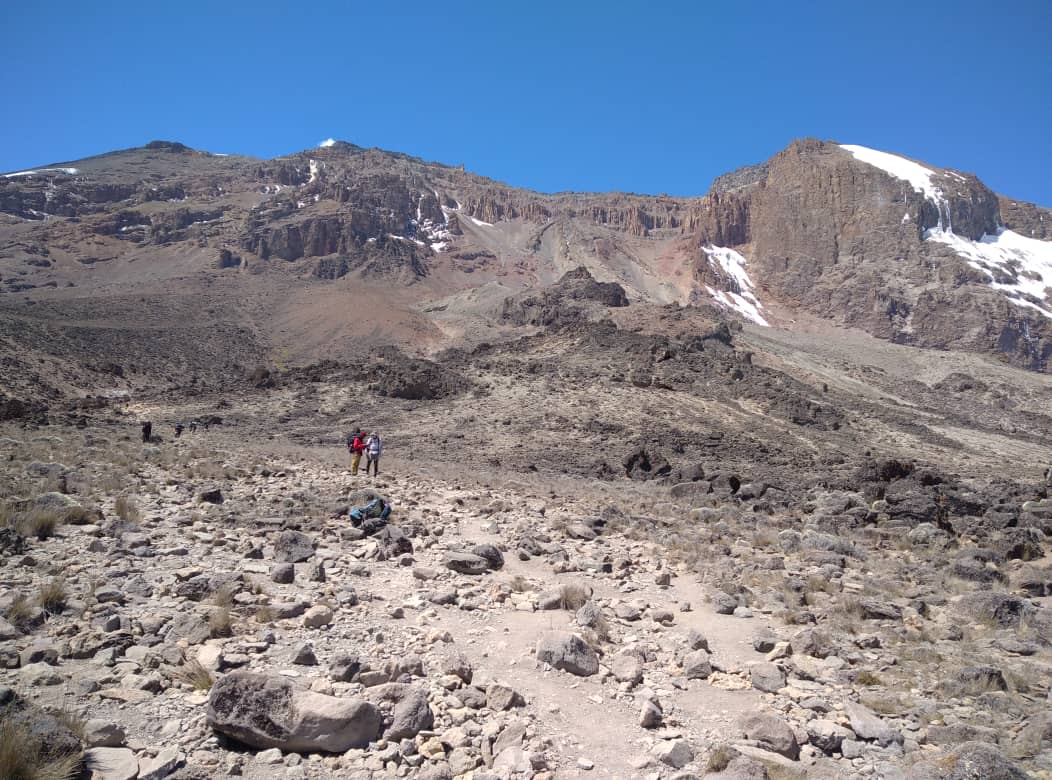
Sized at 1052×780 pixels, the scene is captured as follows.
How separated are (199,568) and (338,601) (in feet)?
5.74

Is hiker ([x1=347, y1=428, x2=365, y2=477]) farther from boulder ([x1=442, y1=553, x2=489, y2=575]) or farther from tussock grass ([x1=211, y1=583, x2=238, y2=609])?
tussock grass ([x1=211, y1=583, x2=238, y2=609])

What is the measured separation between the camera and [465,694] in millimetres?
5180

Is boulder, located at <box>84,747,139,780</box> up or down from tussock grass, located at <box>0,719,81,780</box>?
down

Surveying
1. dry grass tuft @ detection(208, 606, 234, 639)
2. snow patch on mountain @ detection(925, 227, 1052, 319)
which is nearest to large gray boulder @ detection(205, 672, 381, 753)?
dry grass tuft @ detection(208, 606, 234, 639)

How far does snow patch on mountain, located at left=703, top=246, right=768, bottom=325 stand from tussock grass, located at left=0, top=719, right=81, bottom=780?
306 ft

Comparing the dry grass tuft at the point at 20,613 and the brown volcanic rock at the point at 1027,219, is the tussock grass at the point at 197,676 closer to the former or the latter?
the dry grass tuft at the point at 20,613

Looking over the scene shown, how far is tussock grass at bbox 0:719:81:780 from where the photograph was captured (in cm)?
334

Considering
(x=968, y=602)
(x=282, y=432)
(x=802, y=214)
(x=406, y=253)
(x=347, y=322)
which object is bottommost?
(x=282, y=432)

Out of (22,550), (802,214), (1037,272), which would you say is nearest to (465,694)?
(22,550)

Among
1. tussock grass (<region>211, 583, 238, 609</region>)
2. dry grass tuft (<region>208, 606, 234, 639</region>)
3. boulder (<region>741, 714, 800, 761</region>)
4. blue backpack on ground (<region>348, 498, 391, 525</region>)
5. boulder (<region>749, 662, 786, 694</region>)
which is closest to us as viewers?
boulder (<region>741, 714, 800, 761</region>)

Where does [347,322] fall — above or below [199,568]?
above

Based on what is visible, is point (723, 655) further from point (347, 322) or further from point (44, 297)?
point (44, 297)

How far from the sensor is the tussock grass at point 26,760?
11.0 ft

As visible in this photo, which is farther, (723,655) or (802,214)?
(802,214)
